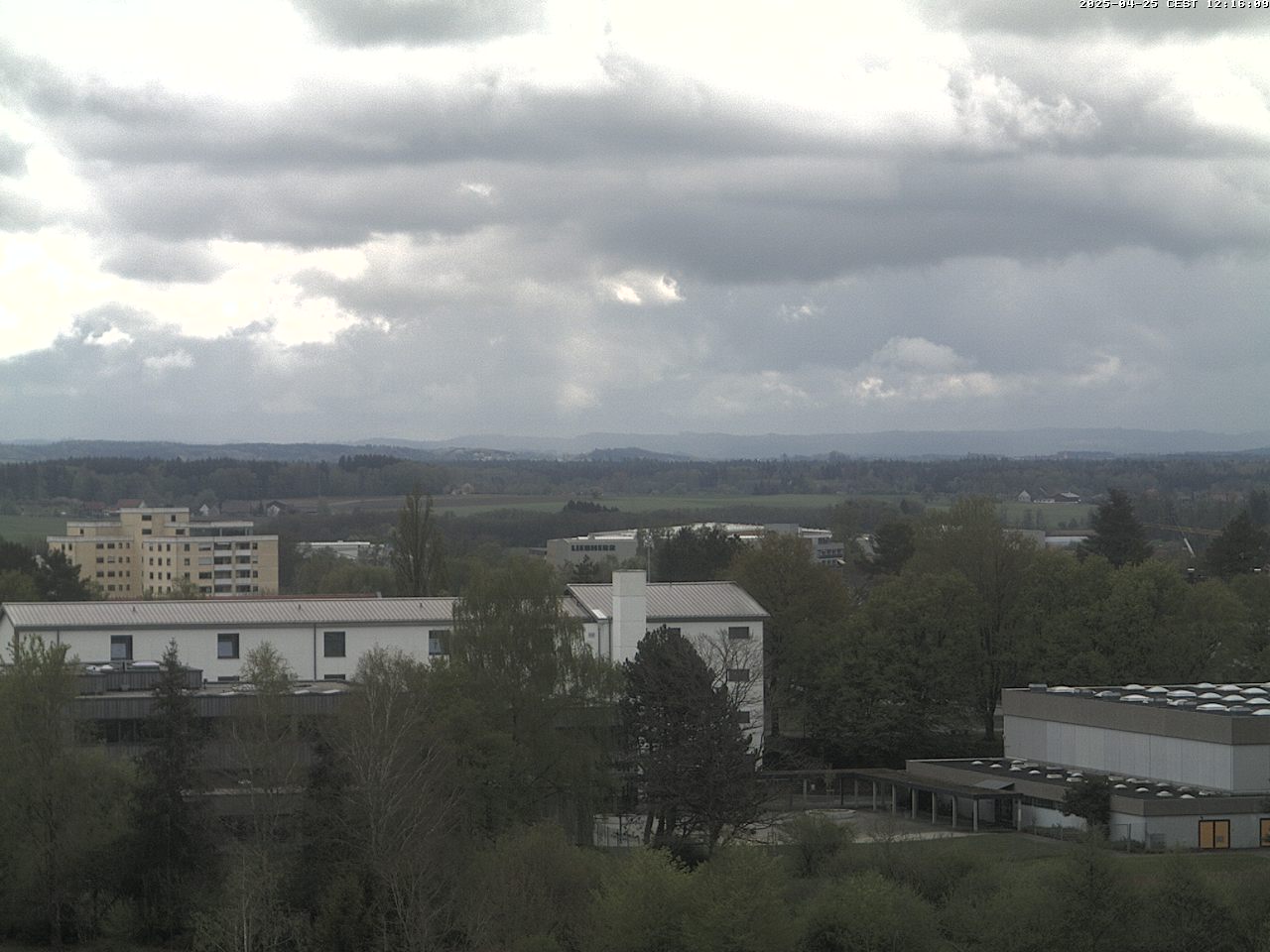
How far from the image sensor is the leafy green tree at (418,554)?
278 ft

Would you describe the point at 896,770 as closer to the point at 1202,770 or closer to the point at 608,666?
the point at 1202,770

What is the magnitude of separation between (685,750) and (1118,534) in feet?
191

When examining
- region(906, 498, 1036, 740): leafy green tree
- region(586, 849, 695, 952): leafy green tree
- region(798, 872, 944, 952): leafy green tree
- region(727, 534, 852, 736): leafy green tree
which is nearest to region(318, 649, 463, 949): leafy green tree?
region(586, 849, 695, 952): leafy green tree

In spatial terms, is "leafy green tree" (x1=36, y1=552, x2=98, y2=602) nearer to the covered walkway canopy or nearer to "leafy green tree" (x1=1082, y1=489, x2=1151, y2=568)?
the covered walkway canopy

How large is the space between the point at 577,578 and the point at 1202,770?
5589cm

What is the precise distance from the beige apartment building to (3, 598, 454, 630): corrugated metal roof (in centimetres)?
9964

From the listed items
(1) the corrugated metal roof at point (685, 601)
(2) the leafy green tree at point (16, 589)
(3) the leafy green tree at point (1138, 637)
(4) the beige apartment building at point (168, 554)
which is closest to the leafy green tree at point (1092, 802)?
(3) the leafy green tree at point (1138, 637)

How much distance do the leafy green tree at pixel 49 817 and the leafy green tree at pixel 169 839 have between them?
1185mm

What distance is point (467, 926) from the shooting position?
128ft

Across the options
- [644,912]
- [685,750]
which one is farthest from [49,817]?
[685,750]

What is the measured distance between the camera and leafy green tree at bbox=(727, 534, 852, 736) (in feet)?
241

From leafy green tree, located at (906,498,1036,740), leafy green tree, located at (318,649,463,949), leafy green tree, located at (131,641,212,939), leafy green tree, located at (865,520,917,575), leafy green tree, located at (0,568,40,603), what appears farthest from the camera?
leafy green tree, located at (865,520,917,575)

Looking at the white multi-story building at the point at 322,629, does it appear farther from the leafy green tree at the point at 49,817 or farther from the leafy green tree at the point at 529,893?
the leafy green tree at the point at 529,893

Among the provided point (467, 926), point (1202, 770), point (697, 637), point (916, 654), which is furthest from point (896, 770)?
point (467, 926)
